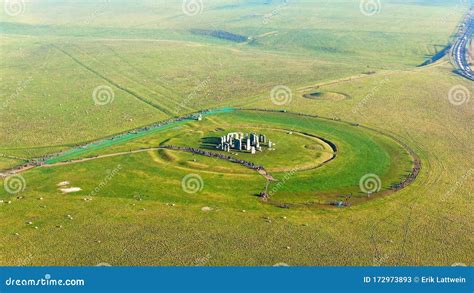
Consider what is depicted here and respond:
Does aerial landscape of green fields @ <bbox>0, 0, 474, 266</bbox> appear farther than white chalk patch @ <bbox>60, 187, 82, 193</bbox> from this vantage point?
No

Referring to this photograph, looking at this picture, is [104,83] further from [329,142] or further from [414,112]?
[414,112]

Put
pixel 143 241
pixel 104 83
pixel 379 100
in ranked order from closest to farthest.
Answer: pixel 143 241, pixel 379 100, pixel 104 83

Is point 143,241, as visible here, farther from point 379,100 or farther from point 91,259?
point 379,100

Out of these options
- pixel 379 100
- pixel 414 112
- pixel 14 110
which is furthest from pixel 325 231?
pixel 14 110

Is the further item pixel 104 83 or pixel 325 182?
pixel 104 83

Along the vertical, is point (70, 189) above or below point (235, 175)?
below

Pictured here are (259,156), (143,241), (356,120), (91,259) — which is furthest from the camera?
(356,120)

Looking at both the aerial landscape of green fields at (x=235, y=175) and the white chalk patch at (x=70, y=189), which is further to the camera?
the white chalk patch at (x=70, y=189)

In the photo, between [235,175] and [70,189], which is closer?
[70,189]

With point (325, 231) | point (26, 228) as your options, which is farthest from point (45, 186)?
point (325, 231)

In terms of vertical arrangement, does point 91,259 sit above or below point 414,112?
below
